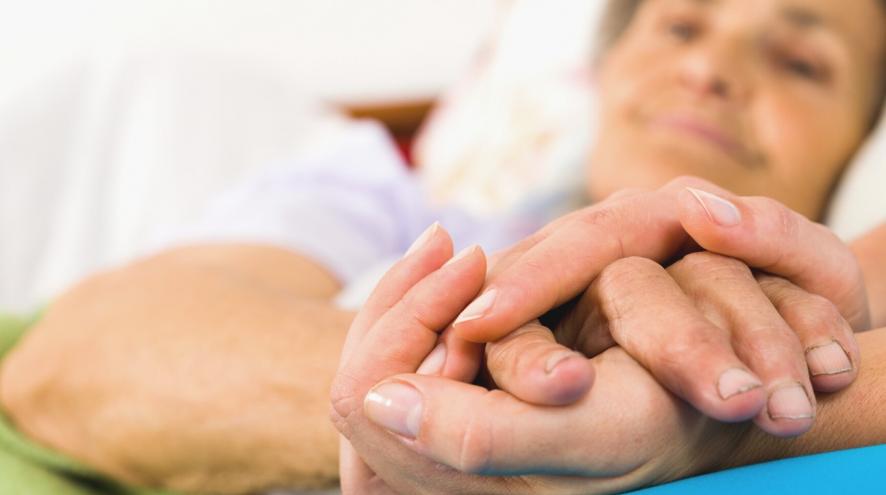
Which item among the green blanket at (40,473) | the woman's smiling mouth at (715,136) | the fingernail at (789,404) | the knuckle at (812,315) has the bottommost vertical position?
the green blanket at (40,473)

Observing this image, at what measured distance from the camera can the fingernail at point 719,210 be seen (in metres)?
0.45

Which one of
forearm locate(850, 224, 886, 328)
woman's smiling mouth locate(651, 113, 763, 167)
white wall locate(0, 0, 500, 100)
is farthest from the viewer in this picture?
white wall locate(0, 0, 500, 100)

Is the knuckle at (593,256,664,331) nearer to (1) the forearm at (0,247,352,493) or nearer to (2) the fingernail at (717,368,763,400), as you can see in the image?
(2) the fingernail at (717,368,763,400)

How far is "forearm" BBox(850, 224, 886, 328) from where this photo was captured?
1.92 feet

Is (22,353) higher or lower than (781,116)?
lower

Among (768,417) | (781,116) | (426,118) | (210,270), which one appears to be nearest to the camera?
(768,417)

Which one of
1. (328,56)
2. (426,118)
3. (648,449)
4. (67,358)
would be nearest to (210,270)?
(67,358)

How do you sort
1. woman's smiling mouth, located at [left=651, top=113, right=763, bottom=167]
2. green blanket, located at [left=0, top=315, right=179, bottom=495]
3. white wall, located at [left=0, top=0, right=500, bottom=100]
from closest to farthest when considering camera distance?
1. green blanket, located at [left=0, top=315, right=179, bottom=495]
2. woman's smiling mouth, located at [left=651, top=113, right=763, bottom=167]
3. white wall, located at [left=0, top=0, right=500, bottom=100]

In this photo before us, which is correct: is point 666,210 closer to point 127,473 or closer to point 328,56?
point 127,473

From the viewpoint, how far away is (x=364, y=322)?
0.48 metres

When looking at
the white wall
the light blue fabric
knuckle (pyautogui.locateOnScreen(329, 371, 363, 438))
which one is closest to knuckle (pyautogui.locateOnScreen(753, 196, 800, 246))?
the light blue fabric

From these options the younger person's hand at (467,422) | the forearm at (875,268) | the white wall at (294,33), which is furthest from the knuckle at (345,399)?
the white wall at (294,33)

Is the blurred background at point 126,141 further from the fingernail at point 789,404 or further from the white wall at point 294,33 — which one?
the fingernail at point 789,404

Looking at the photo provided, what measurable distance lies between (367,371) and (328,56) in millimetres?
1779
